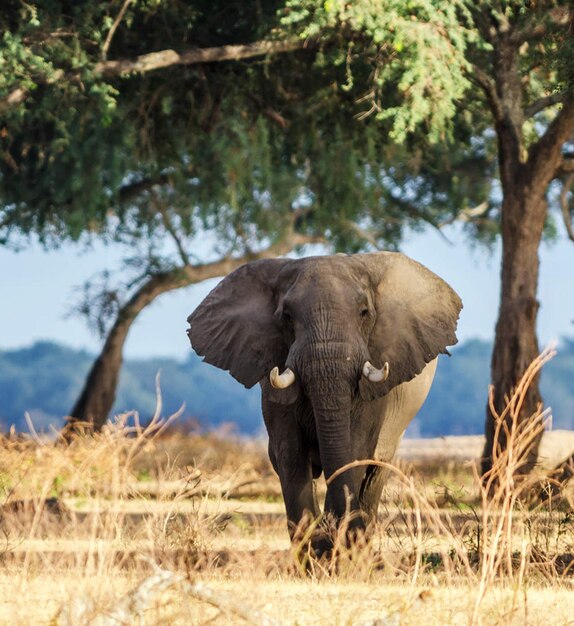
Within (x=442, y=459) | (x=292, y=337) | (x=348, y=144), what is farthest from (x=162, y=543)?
(x=348, y=144)

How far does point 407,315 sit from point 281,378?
1512 mm

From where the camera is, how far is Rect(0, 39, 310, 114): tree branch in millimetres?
17438

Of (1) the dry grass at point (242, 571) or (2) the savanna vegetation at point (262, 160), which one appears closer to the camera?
(1) the dry grass at point (242, 571)

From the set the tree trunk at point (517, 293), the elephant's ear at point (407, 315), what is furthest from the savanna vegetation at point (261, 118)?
the elephant's ear at point (407, 315)

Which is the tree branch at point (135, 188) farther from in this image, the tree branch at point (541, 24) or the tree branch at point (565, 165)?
the tree branch at point (541, 24)

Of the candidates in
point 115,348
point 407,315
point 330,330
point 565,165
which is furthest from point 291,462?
point 115,348

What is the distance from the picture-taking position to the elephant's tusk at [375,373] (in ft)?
31.2

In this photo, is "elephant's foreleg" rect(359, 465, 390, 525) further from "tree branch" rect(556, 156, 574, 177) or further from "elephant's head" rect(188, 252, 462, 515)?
"tree branch" rect(556, 156, 574, 177)

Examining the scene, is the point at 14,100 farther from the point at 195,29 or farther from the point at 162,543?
the point at 162,543

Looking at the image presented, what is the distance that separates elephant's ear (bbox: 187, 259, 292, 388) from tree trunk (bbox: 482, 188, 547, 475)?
8507 mm

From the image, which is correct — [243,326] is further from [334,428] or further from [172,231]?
[172,231]

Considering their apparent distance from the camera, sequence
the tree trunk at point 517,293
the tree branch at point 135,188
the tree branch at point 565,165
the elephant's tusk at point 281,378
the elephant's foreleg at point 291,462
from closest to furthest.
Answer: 1. the elephant's tusk at point 281,378
2. the elephant's foreleg at point 291,462
3. the tree trunk at point 517,293
4. the tree branch at point 565,165
5. the tree branch at point 135,188

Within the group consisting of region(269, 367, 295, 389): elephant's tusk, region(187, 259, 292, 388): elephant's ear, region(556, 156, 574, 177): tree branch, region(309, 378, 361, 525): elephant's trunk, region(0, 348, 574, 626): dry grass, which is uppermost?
region(556, 156, 574, 177): tree branch

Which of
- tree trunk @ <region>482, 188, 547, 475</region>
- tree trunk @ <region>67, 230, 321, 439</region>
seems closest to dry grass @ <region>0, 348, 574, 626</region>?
tree trunk @ <region>482, 188, 547, 475</region>
